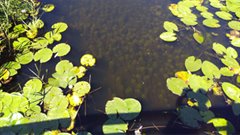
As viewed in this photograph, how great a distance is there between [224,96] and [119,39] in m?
1.04

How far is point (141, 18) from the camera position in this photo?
246 cm

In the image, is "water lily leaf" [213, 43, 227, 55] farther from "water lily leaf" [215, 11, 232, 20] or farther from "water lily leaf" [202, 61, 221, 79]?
"water lily leaf" [215, 11, 232, 20]

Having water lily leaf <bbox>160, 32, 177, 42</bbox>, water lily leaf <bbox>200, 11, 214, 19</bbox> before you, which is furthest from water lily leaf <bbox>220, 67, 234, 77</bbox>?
water lily leaf <bbox>200, 11, 214, 19</bbox>

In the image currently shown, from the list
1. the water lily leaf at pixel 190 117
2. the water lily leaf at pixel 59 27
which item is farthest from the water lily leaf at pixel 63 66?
the water lily leaf at pixel 190 117

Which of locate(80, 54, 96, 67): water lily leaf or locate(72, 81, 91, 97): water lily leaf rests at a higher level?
locate(80, 54, 96, 67): water lily leaf

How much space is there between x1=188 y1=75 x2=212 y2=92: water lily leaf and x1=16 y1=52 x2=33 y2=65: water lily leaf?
4.36 feet

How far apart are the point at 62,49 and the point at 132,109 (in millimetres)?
856

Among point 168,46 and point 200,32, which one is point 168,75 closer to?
point 168,46

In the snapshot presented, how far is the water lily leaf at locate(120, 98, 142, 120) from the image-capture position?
5.25 ft

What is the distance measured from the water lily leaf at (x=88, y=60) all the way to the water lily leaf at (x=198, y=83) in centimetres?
81

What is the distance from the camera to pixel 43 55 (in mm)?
2006

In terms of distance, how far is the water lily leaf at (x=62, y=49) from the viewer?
2037 mm

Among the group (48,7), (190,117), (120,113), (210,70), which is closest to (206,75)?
(210,70)

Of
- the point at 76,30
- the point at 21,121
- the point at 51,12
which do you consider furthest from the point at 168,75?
the point at 51,12
